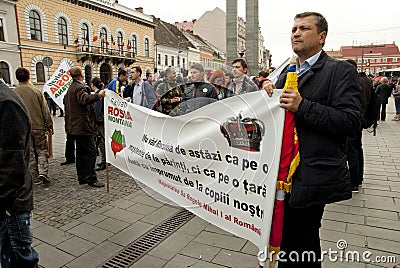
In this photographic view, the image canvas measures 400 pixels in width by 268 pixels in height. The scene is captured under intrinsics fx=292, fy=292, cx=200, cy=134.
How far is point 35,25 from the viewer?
2727cm

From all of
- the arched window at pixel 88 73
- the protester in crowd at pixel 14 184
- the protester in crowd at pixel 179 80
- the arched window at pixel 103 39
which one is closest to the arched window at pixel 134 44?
the arched window at pixel 103 39

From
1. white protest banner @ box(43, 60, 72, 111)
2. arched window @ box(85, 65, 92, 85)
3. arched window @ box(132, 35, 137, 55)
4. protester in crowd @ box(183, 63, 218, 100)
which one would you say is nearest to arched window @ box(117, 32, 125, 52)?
arched window @ box(132, 35, 137, 55)

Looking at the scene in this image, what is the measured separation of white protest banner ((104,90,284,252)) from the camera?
6.54ft

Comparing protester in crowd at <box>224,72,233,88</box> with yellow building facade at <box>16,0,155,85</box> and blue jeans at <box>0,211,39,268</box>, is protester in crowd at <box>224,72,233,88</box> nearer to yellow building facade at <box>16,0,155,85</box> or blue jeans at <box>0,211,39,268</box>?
blue jeans at <box>0,211,39,268</box>

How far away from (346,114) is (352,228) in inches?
87.2

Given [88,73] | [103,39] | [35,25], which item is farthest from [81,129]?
[103,39]

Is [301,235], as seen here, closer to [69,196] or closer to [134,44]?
[69,196]

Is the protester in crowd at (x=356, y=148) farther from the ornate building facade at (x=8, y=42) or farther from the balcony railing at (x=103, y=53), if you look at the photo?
the balcony railing at (x=103, y=53)

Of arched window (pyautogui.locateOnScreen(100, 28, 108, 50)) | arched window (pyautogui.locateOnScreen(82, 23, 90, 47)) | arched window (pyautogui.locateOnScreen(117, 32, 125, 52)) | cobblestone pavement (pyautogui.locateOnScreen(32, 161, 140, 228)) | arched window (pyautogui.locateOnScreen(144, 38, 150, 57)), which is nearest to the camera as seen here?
cobblestone pavement (pyautogui.locateOnScreen(32, 161, 140, 228))

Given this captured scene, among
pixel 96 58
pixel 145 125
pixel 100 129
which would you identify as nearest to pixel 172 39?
pixel 96 58

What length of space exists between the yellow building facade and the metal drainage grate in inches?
829

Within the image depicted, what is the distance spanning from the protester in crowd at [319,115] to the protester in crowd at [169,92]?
3.41ft

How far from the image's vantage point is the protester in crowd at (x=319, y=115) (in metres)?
1.79

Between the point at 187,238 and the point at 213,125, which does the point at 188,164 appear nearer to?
the point at 213,125
